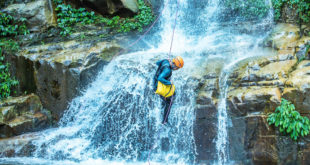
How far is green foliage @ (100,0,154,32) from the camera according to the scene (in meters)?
9.93

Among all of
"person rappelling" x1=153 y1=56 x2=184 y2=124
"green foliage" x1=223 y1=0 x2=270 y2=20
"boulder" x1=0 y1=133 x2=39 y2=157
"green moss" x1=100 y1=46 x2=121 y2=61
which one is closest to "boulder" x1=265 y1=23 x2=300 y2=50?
"green foliage" x1=223 y1=0 x2=270 y2=20

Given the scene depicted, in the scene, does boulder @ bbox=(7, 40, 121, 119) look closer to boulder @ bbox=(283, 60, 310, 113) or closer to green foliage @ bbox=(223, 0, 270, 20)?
green foliage @ bbox=(223, 0, 270, 20)

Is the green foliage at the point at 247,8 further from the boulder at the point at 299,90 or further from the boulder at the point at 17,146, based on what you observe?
the boulder at the point at 17,146

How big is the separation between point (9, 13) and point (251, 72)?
8688 mm

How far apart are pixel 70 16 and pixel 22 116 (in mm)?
4253

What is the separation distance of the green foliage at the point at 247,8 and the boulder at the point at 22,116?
705 centimetres

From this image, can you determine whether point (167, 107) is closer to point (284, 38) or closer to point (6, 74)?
point (284, 38)

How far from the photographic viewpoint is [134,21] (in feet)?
33.2

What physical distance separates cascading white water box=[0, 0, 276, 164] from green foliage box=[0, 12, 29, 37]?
4.07 meters

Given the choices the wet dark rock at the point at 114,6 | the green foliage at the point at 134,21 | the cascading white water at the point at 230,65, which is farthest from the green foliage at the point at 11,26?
the cascading white water at the point at 230,65

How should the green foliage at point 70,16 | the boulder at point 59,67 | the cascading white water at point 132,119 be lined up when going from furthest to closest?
the green foliage at point 70,16
the boulder at point 59,67
the cascading white water at point 132,119

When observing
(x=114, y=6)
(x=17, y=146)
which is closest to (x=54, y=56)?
(x=17, y=146)

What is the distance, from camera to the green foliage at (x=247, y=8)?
29.0 ft

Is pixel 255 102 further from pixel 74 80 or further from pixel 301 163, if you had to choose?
pixel 74 80
